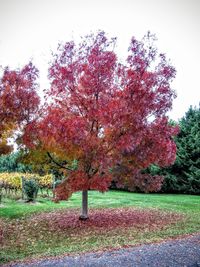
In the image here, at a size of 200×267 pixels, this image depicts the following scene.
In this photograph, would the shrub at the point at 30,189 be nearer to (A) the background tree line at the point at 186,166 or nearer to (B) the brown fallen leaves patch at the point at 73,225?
(B) the brown fallen leaves patch at the point at 73,225

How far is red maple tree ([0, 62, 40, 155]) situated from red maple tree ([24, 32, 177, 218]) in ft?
2.04

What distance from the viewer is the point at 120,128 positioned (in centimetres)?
1201

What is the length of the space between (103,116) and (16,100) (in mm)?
3625

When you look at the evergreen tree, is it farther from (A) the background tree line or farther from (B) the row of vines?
(B) the row of vines

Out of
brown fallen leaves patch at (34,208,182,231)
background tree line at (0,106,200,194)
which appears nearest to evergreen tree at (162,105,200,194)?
background tree line at (0,106,200,194)

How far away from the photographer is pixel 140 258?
799cm

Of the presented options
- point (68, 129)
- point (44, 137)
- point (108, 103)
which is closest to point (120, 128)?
point (108, 103)

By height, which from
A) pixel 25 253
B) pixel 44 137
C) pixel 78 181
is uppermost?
pixel 44 137

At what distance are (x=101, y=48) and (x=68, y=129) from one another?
3.75m

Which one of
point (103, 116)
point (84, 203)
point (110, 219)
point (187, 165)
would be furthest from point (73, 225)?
point (187, 165)

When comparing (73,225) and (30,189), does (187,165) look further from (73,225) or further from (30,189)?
(73,225)

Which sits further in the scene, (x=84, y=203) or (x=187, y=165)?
(x=187, y=165)

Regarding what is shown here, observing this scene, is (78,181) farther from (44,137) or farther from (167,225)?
(167,225)

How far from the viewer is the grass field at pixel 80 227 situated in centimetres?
1013
